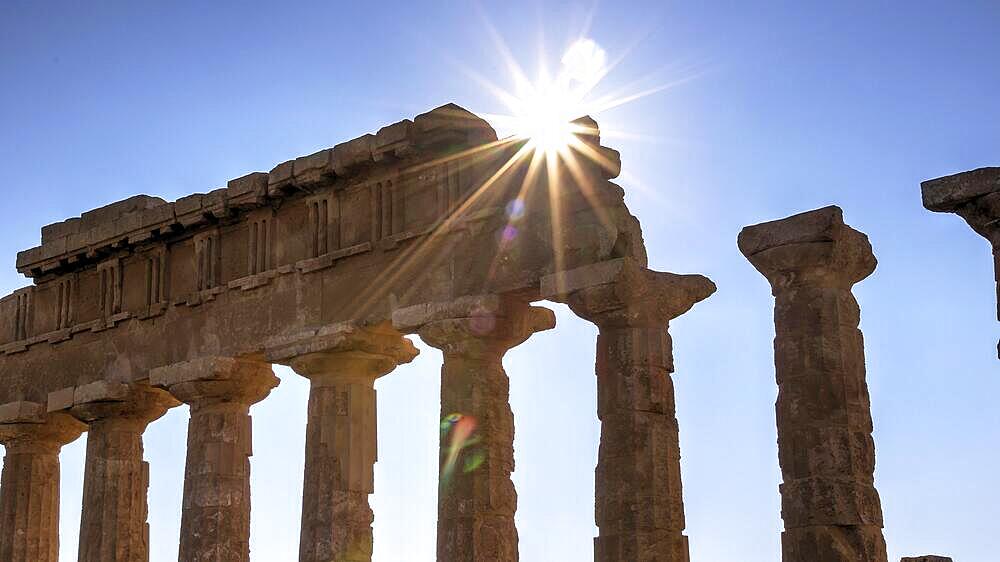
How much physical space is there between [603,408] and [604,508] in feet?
4.42

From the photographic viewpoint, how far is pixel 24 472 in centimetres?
3019

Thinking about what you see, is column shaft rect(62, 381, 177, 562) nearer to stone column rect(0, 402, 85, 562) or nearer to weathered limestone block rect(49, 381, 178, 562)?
weathered limestone block rect(49, 381, 178, 562)

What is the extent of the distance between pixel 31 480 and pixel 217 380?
608 cm

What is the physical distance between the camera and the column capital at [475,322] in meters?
22.9

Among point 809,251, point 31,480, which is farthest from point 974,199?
point 31,480

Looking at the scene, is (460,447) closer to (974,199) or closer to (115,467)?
(115,467)

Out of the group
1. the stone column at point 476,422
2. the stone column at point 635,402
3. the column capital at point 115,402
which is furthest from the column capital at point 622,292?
the column capital at point 115,402

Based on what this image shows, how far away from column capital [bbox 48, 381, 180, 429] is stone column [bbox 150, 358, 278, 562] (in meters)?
1.14

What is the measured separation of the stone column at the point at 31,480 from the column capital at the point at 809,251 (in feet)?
49.0

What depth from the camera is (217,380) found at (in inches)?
1031

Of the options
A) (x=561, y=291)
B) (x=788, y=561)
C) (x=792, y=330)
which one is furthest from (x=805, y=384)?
(x=561, y=291)

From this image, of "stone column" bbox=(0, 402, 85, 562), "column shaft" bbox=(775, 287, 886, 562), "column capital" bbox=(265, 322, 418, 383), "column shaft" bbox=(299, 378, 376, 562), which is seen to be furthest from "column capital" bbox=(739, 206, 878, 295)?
"stone column" bbox=(0, 402, 85, 562)

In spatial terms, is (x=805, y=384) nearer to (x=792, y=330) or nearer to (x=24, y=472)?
(x=792, y=330)

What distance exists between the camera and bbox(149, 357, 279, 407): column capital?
85.5 feet
